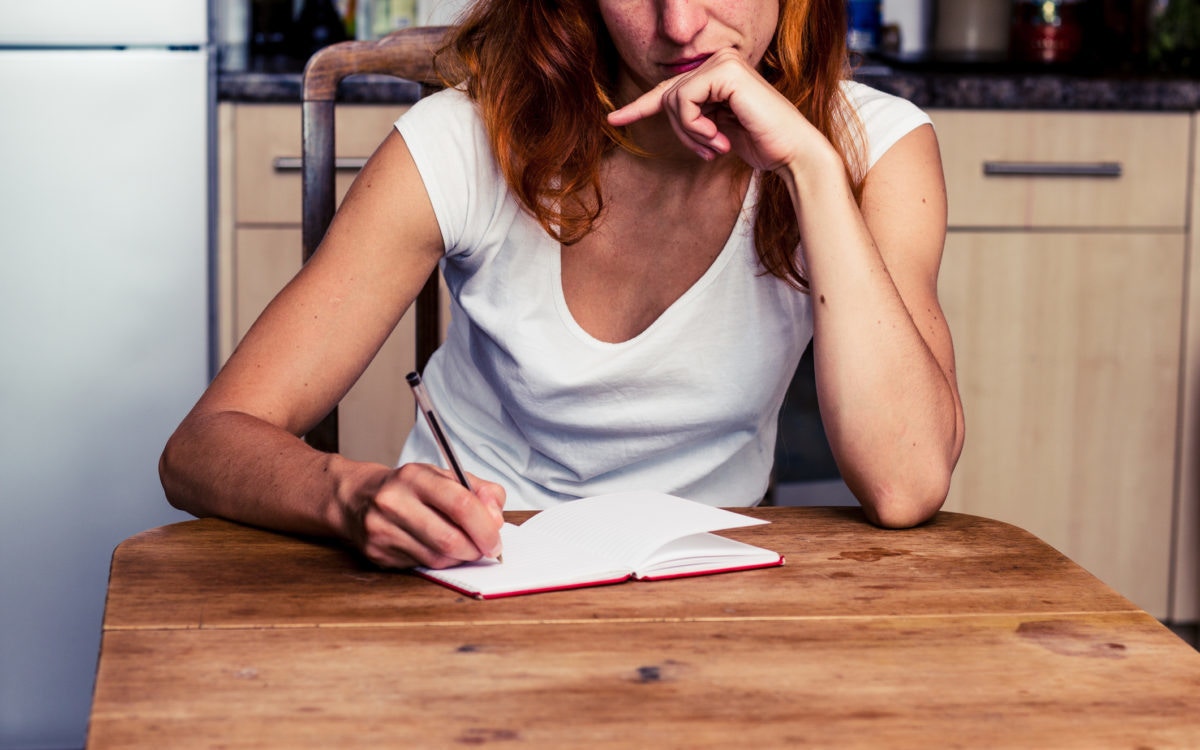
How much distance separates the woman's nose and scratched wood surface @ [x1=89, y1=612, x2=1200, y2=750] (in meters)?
0.55

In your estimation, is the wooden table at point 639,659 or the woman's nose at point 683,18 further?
the woman's nose at point 683,18

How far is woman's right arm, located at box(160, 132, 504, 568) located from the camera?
742mm

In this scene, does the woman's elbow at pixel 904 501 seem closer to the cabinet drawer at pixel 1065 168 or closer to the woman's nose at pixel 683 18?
the woman's nose at pixel 683 18

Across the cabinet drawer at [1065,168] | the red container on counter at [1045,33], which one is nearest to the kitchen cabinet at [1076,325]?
the cabinet drawer at [1065,168]

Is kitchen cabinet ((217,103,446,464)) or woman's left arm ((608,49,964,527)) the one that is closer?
woman's left arm ((608,49,964,527))

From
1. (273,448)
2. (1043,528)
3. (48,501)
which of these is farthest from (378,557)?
(1043,528)

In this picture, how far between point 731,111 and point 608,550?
0.44 metres

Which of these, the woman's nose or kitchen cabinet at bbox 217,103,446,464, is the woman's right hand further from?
kitchen cabinet at bbox 217,103,446,464

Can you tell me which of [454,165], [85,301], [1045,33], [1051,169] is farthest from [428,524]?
[1045,33]

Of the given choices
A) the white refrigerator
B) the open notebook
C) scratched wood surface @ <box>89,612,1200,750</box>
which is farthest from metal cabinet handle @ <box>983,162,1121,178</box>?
scratched wood surface @ <box>89,612,1200,750</box>

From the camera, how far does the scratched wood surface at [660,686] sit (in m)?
0.53

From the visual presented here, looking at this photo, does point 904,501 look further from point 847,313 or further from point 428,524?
point 428,524

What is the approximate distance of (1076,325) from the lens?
2127mm

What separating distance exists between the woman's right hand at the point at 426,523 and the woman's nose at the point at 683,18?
464 millimetres
